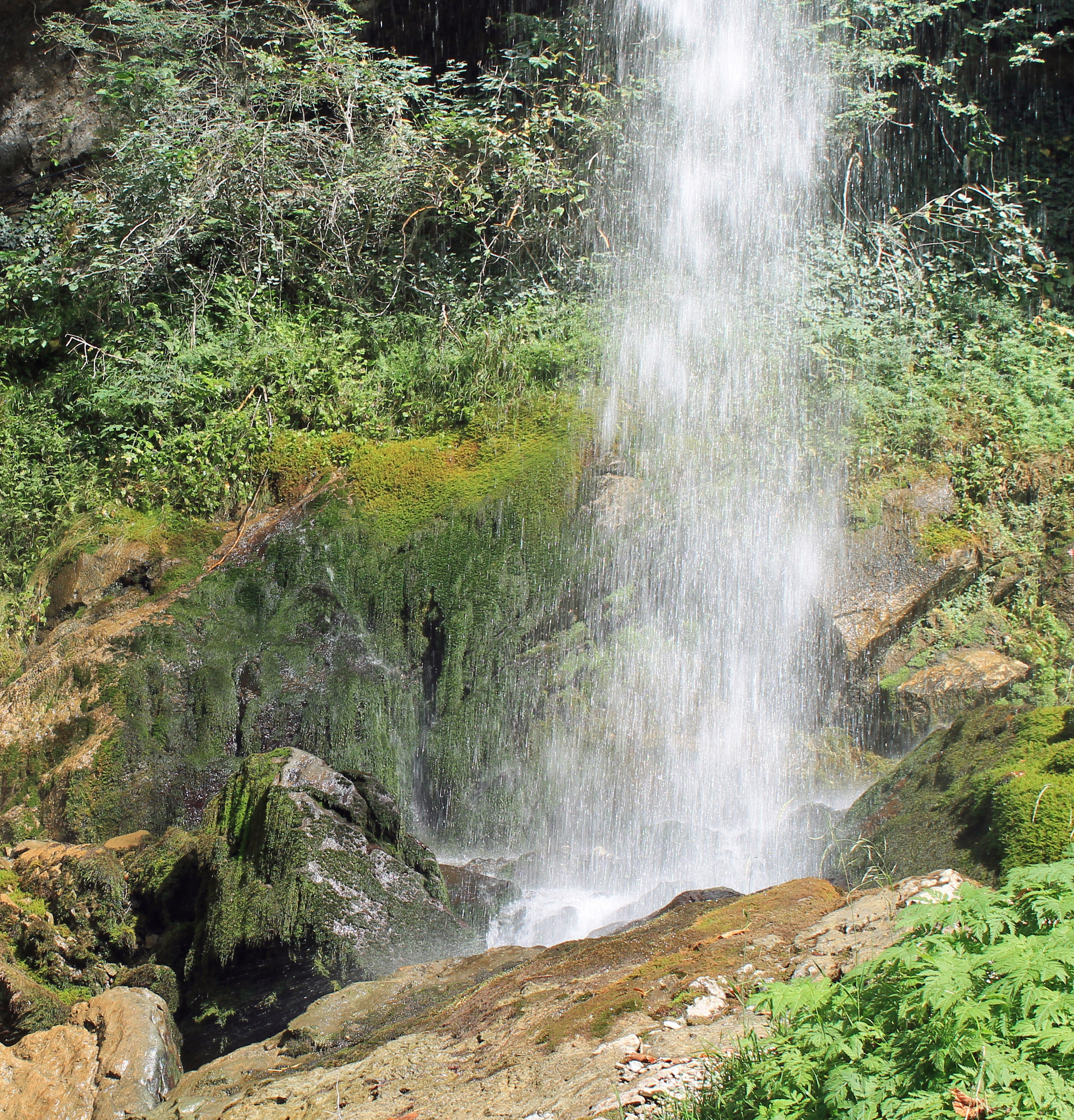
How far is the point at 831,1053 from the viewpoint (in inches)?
76.9

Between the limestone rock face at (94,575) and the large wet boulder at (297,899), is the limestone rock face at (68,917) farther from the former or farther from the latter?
the limestone rock face at (94,575)

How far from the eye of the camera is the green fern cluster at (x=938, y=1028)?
177 centimetres

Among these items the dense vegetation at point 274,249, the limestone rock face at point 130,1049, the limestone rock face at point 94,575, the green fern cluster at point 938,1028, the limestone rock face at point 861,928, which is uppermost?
the dense vegetation at point 274,249

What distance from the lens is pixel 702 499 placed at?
7785 millimetres

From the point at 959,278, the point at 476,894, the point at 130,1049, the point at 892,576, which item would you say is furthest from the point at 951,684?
the point at 959,278

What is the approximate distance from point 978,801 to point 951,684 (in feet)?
9.64

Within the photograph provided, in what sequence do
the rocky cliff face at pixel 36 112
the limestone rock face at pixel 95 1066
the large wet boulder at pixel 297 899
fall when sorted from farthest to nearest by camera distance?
the rocky cliff face at pixel 36 112 < the large wet boulder at pixel 297 899 < the limestone rock face at pixel 95 1066

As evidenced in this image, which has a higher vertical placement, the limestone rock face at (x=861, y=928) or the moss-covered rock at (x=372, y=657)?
the limestone rock face at (x=861, y=928)

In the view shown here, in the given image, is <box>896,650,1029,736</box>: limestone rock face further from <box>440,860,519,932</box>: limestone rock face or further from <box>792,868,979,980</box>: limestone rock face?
<box>792,868,979,980</box>: limestone rock face

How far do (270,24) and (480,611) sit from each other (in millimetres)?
7730

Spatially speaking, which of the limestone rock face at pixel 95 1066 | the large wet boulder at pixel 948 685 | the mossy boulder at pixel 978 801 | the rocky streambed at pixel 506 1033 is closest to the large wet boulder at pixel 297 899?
the rocky streambed at pixel 506 1033

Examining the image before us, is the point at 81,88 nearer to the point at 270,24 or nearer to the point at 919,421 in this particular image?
the point at 270,24

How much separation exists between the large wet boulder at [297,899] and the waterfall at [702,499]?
0.67 m

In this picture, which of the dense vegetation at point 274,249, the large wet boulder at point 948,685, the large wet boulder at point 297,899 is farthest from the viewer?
the dense vegetation at point 274,249
